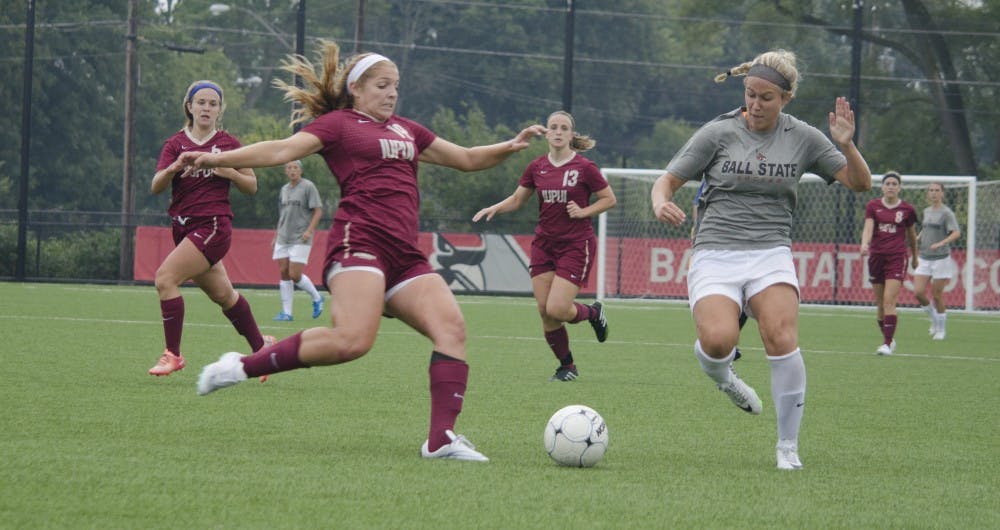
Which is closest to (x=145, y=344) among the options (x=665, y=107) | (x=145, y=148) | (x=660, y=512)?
(x=660, y=512)

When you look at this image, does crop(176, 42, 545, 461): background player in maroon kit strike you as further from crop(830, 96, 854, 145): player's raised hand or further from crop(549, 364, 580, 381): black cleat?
crop(549, 364, 580, 381): black cleat

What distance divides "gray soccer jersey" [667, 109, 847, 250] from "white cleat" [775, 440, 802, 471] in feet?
3.14

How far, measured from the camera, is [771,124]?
6.96 m

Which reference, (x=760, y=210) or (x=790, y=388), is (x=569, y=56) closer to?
(x=760, y=210)

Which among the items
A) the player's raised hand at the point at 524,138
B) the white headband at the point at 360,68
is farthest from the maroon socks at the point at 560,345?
the white headband at the point at 360,68

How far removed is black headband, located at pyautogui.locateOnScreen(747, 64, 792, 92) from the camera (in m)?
6.77

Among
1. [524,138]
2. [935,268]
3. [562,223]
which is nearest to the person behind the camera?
[524,138]

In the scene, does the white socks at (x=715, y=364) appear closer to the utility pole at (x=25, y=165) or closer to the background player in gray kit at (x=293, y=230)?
the background player in gray kit at (x=293, y=230)

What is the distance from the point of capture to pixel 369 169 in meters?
6.75

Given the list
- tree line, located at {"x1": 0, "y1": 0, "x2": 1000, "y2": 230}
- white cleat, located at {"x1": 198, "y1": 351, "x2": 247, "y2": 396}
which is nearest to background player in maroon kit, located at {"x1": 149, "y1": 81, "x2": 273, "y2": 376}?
white cleat, located at {"x1": 198, "y1": 351, "x2": 247, "y2": 396}

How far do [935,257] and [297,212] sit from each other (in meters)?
8.71

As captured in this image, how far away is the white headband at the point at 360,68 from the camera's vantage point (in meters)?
6.89

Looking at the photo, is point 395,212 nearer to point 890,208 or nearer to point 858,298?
point 890,208

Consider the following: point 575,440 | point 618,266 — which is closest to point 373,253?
point 575,440
